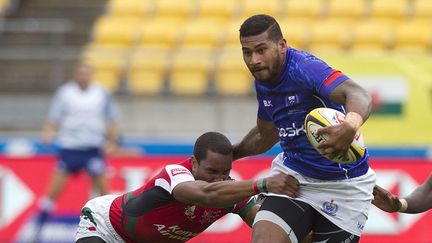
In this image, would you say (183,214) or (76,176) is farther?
(76,176)

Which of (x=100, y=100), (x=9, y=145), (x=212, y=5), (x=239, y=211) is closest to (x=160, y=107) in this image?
(x=100, y=100)

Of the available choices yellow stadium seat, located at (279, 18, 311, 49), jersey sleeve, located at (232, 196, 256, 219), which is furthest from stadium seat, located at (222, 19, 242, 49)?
jersey sleeve, located at (232, 196, 256, 219)

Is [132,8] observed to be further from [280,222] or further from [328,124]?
[328,124]

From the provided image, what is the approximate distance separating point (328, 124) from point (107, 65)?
10044 millimetres

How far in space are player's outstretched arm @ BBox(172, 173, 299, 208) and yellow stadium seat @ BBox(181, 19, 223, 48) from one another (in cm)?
1057

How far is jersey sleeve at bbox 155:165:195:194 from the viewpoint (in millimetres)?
6602

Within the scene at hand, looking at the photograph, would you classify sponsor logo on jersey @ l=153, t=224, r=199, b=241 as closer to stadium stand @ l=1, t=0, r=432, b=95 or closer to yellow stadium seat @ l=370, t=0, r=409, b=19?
stadium stand @ l=1, t=0, r=432, b=95

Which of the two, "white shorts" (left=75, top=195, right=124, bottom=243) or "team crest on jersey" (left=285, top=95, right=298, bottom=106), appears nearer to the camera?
"team crest on jersey" (left=285, top=95, right=298, bottom=106)

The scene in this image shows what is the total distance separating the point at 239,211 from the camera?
23.6 feet

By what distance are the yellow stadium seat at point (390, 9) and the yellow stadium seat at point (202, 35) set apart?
2.67 m

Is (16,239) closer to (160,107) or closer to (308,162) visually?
(160,107)

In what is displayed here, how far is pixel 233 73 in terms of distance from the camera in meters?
14.7

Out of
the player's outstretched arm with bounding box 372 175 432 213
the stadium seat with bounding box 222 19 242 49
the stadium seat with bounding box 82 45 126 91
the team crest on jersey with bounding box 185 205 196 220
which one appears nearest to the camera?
the team crest on jersey with bounding box 185 205 196 220

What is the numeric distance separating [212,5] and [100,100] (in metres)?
5.06
